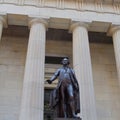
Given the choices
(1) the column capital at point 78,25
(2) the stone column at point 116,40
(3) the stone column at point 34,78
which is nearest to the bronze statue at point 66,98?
(3) the stone column at point 34,78

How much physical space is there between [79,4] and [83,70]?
6318mm

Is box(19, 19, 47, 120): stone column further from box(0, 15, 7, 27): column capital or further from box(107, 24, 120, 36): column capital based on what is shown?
box(107, 24, 120, 36): column capital

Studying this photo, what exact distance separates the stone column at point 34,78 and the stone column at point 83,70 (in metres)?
2.49

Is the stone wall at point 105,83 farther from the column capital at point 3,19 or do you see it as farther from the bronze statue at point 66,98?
the bronze statue at point 66,98

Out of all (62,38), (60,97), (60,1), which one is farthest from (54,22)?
(60,97)

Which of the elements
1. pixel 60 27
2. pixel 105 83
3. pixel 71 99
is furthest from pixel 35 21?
pixel 71 99

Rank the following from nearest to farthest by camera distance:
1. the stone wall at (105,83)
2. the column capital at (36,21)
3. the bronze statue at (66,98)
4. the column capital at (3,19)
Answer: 1. the bronze statue at (66,98)
2. the column capital at (3,19)
3. the column capital at (36,21)
4. the stone wall at (105,83)

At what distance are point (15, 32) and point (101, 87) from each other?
909 cm

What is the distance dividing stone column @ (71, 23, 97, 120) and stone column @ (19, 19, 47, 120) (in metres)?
2.49

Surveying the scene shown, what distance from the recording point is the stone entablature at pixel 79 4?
2056 centimetres

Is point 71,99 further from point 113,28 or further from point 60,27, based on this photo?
point 113,28

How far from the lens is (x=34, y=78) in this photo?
1703 cm

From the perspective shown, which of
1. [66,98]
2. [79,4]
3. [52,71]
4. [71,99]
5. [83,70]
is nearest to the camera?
[71,99]

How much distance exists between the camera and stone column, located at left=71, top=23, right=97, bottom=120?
1650 centimetres
